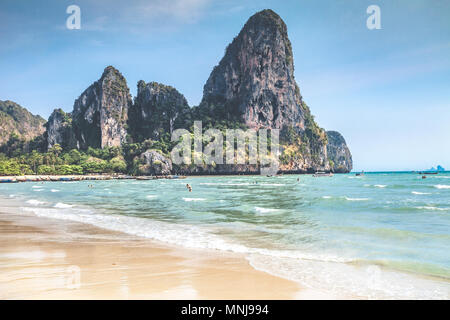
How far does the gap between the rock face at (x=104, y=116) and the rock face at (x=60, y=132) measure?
3753 millimetres

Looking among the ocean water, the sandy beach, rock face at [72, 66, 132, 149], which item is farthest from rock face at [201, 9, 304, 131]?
the sandy beach

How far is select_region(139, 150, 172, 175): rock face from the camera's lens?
5566 inches

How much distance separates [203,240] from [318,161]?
638ft

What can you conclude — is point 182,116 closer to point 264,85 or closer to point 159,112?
point 159,112

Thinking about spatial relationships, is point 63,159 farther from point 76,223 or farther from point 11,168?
point 76,223

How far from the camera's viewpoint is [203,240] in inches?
449

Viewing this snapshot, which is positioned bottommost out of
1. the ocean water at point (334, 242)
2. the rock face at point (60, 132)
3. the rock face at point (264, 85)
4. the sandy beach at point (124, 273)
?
the ocean water at point (334, 242)

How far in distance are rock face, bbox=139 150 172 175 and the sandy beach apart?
132 m

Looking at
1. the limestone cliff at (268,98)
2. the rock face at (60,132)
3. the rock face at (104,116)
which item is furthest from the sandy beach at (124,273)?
the rock face at (60,132)

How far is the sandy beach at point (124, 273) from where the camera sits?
571 cm

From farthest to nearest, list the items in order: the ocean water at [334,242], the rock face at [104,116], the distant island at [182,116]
→ the rock face at [104,116] → the distant island at [182,116] → the ocean water at [334,242]

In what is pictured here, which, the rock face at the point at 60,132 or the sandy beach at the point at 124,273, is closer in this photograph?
the sandy beach at the point at 124,273

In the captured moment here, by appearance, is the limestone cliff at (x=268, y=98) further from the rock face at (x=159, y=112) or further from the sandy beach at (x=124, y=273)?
the sandy beach at (x=124, y=273)

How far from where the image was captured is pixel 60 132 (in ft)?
617
